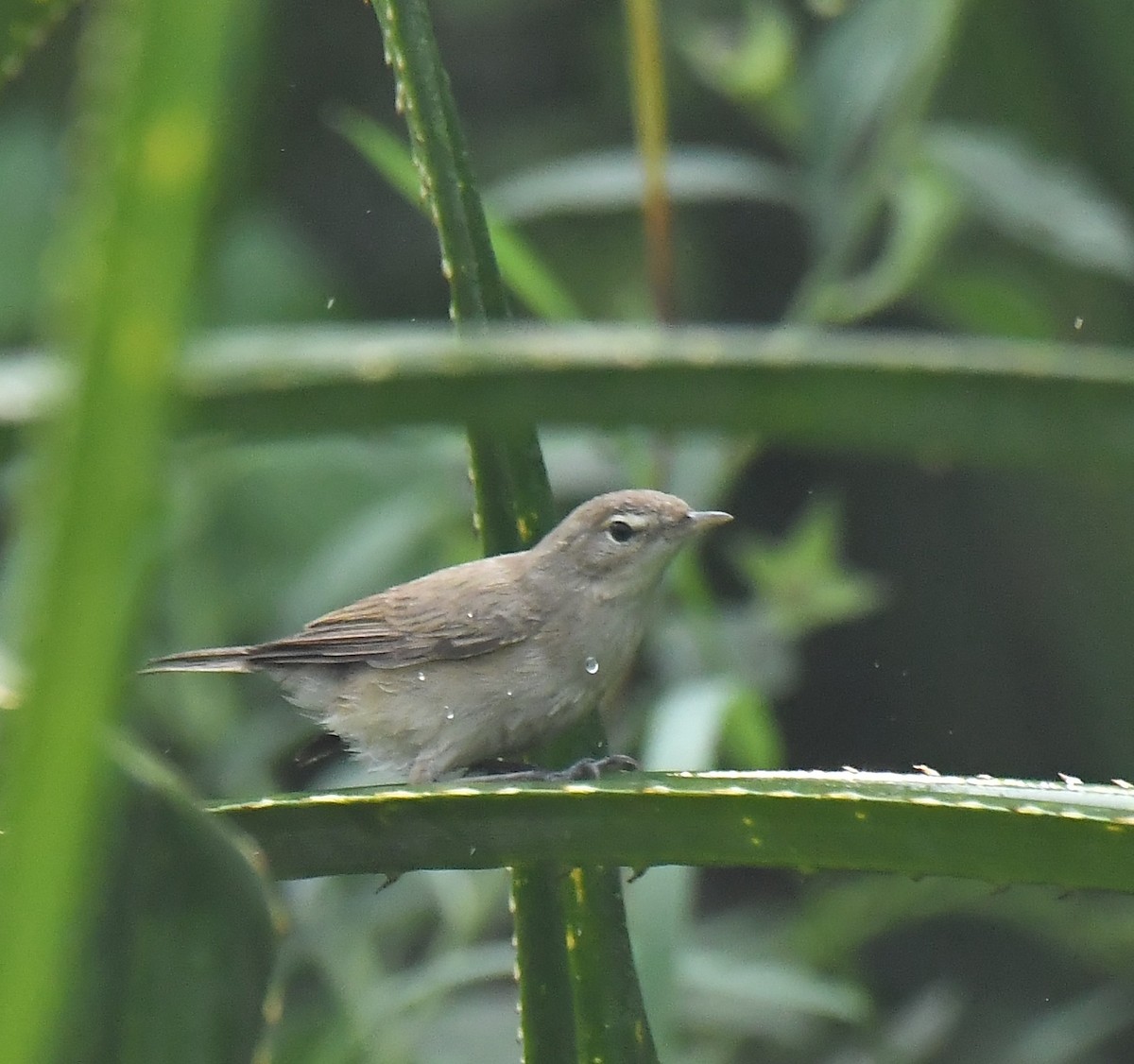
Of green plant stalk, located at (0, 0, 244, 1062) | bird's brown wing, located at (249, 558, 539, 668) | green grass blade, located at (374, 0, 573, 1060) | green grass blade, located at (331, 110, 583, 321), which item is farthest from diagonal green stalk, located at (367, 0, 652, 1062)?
bird's brown wing, located at (249, 558, 539, 668)

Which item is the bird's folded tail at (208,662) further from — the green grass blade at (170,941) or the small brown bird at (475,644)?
the green grass blade at (170,941)

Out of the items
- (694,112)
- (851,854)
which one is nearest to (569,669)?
(851,854)

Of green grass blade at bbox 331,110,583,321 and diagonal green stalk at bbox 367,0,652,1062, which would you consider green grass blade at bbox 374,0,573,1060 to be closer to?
diagonal green stalk at bbox 367,0,652,1062

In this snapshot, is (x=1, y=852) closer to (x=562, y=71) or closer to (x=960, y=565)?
(x=960, y=565)

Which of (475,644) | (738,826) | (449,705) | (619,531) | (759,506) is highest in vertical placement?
(759,506)

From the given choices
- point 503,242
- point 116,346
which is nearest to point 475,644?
point 503,242

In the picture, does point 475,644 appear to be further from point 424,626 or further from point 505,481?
point 505,481
